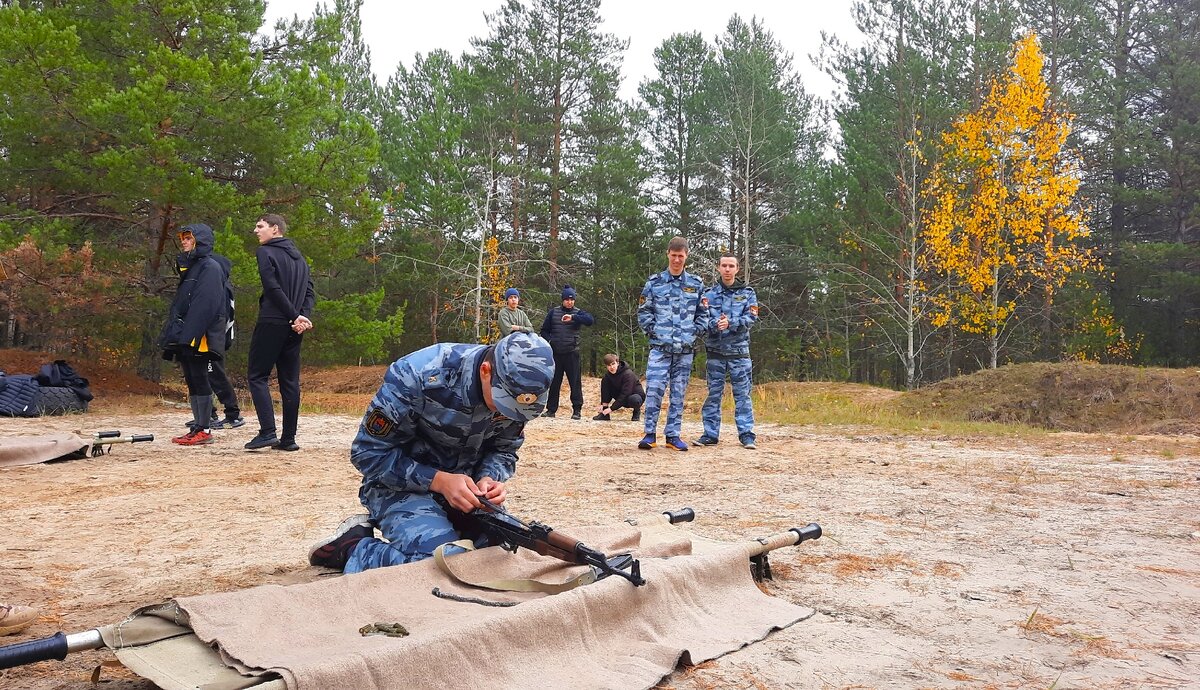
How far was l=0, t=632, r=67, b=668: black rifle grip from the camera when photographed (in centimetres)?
196

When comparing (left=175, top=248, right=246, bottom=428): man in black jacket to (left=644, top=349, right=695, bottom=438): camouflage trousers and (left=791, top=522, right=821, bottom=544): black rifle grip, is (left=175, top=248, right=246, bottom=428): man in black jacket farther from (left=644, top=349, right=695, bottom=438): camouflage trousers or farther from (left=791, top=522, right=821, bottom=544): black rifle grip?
(left=791, top=522, right=821, bottom=544): black rifle grip

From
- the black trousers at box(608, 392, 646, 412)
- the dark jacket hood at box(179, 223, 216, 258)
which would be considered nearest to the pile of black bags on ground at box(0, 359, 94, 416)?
the dark jacket hood at box(179, 223, 216, 258)

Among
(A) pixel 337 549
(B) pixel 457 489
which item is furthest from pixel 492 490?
(A) pixel 337 549

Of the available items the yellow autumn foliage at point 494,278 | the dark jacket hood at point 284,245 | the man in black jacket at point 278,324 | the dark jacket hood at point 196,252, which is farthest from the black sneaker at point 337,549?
the yellow autumn foliage at point 494,278

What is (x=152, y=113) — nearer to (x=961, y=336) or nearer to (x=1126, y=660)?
(x=1126, y=660)

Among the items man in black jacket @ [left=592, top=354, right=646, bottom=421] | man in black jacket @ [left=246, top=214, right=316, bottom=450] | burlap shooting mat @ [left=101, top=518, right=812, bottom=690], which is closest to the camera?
burlap shooting mat @ [left=101, top=518, right=812, bottom=690]

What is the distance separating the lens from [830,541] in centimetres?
431

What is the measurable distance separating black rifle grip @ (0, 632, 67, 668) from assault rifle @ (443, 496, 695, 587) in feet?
4.75

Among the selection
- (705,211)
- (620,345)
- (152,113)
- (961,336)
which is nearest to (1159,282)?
(961,336)

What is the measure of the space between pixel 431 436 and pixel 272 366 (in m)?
4.36

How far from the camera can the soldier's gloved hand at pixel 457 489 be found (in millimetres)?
3186

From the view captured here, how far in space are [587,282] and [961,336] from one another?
13136 millimetres

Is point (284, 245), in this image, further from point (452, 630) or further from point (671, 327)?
point (452, 630)

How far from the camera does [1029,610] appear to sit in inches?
124
